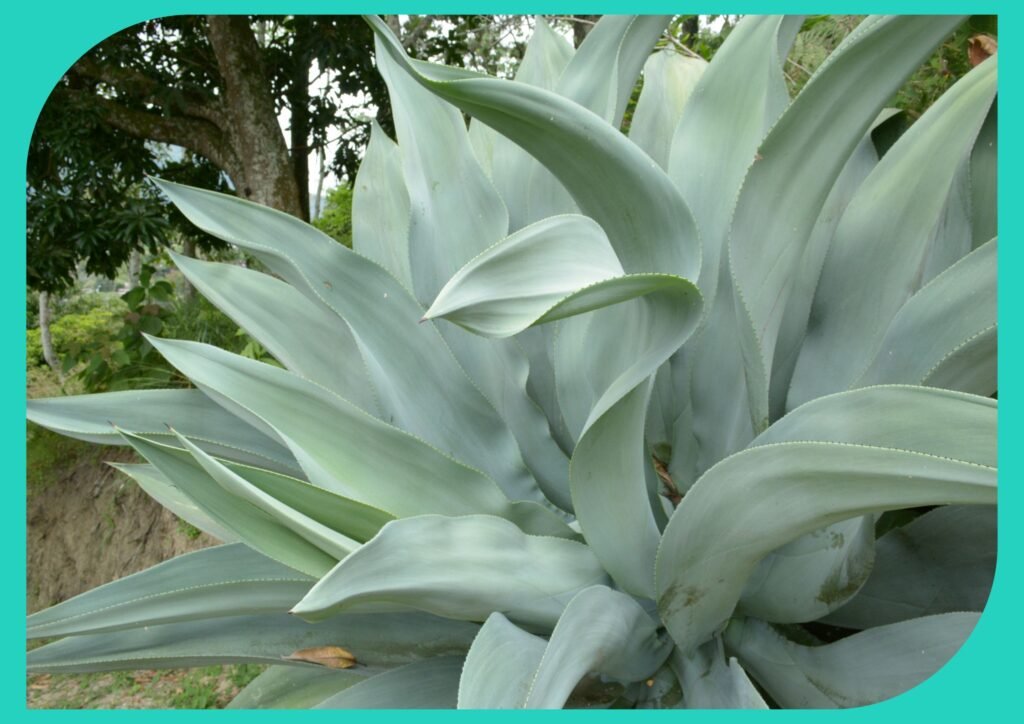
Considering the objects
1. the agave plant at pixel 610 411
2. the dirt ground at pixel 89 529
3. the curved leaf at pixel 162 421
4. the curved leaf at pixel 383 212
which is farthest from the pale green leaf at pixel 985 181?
the dirt ground at pixel 89 529

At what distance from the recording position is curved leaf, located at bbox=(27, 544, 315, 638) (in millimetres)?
746

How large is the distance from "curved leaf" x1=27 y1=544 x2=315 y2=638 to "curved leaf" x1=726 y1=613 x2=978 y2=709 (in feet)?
1.31

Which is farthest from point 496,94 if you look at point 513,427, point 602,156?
point 513,427

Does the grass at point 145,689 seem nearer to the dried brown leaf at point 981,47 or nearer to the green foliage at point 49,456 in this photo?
the green foliage at point 49,456

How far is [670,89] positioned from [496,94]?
0.47 metres

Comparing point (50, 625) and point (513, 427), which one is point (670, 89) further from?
point (50, 625)

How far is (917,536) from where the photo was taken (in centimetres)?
82

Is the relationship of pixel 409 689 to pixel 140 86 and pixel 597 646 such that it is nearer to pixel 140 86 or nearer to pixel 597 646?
pixel 597 646

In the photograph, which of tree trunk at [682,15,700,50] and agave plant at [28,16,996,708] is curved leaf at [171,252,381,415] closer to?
agave plant at [28,16,996,708]

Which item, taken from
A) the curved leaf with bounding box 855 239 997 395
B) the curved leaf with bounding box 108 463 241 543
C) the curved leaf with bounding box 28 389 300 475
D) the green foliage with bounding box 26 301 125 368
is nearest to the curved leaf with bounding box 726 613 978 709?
the curved leaf with bounding box 855 239 997 395

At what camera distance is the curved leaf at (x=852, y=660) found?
28.5 inches

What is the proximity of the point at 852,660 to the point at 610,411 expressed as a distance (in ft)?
1.13

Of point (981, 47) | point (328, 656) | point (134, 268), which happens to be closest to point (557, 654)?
point (328, 656)

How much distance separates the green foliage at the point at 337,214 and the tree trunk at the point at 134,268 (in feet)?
1.11
